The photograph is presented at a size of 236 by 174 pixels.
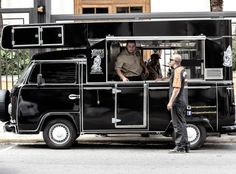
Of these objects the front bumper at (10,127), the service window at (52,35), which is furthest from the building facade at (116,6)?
the front bumper at (10,127)

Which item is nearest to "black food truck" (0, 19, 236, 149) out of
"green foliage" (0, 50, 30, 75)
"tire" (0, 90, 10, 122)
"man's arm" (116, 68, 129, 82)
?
"man's arm" (116, 68, 129, 82)

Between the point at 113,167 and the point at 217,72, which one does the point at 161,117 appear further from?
the point at 113,167

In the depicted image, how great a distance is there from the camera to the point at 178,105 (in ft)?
40.9

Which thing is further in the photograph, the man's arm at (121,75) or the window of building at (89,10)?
the window of building at (89,10)

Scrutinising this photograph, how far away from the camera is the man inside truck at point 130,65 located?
13.3 meters

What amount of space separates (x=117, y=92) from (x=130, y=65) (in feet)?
2.43

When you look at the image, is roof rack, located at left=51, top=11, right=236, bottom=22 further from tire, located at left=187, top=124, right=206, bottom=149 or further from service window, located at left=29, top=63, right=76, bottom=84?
tire, located at left=187, top=124, right=206, bottom=149

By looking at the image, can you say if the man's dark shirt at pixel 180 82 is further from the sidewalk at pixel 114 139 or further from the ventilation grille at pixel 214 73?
the sidewalk at pixel 114 139

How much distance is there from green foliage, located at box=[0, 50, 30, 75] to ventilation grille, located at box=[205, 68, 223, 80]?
5.57m

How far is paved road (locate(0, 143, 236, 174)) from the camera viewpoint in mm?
10570

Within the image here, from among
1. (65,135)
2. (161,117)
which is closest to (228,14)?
(161,117)

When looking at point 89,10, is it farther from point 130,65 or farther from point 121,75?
point 121,75

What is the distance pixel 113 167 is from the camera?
1088cm

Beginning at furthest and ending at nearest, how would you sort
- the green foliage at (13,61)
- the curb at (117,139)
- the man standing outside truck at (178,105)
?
the green foliage at (13,61) < the curb at (117,139) < the man standing outside truck at (178,105)
